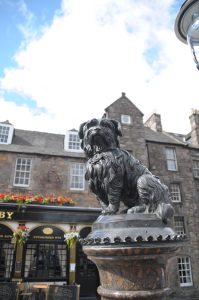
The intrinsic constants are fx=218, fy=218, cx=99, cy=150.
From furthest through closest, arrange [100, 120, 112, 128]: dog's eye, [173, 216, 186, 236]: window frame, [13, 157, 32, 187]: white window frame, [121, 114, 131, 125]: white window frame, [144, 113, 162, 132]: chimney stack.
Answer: [144, 113, 162, 132]: chimney stack < [121, 114, 131, 125]: white window frame < [173, 216, 186, 236]: window frame < [13, 157, 32, 187]: white window frame < [100, 120, 112, 128]: dog's eye

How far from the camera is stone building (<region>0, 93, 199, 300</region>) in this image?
10.3 metres

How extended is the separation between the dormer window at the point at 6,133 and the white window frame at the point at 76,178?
4.27m

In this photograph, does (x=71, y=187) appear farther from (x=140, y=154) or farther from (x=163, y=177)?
(x=163, y=177)

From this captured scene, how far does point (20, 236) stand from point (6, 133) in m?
6.71

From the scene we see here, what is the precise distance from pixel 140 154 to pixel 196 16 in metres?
11.8

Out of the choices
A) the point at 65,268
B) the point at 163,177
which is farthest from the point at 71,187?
the point at 163,177

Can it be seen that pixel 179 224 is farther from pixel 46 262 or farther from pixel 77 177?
pixel 46 262

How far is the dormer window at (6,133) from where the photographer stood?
13336mm

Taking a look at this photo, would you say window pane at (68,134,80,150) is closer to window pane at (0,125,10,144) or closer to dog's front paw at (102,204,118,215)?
window pane at (0,125,10,144)

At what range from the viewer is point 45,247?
34.9 ft

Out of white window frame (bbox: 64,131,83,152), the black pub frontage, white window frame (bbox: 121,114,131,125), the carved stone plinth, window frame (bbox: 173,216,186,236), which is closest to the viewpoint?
the carved stone plinth

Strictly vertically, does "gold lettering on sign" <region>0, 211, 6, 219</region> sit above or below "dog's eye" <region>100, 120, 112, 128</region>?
above

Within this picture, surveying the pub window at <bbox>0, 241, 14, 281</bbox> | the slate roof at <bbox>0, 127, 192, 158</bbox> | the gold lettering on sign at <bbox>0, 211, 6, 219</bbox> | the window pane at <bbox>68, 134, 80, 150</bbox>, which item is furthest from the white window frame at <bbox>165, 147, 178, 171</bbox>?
the pub window at <bbox>0, 241, 14, 281</bbox>

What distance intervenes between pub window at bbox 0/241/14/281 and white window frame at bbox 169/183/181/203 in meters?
9.90
